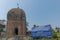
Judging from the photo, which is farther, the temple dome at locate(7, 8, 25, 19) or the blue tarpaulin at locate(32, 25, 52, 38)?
the temple dome at locate(7, 8, 25, 19)

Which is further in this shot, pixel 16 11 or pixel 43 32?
pixel 16 11

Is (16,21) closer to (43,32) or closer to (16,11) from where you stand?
(16,11)

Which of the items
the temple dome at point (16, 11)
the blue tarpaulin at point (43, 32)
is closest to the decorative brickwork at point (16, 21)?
the temple dome at point (16, 11)

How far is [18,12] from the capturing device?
96.2 ft

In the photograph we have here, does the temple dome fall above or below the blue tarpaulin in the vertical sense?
above

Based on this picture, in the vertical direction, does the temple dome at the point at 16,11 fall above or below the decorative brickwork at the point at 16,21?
above

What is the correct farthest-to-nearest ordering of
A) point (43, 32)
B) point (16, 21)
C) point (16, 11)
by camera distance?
point (16, 11), point (16, 21), point (43, 32)

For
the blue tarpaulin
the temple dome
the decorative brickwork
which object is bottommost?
the blue tarpaulin

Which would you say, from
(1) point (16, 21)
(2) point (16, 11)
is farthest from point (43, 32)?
(2) point (16, 11)

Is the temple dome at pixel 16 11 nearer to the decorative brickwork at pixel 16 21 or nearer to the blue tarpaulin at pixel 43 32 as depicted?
the decorative brickwork at pixel 16 21

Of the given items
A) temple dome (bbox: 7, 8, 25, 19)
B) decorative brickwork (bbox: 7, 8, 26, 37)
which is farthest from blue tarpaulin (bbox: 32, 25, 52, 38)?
temple dome (bbox: 7, 8, 25, 19)

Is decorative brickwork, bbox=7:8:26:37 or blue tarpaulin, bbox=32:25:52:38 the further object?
decorative brickwork, bbox=7:8:26:37

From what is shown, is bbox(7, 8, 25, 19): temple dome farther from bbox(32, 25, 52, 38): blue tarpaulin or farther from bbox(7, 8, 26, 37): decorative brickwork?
bbox(32, 25, 52, 38): blue tarpaulin

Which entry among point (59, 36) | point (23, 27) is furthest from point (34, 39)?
point (23, 27)
